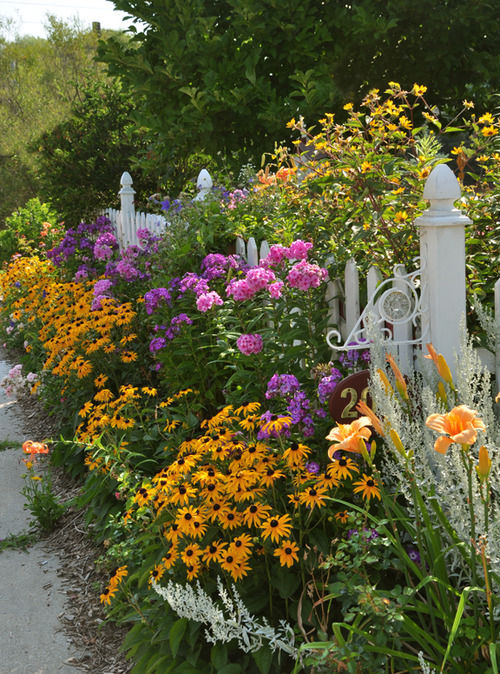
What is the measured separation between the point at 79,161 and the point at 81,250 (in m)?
2.74

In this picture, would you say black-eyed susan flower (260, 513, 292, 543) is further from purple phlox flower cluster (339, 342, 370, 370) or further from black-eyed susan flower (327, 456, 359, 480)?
purple phlox flower cluster (339, 342, 370, 370)

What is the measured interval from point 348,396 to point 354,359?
372 millimetres

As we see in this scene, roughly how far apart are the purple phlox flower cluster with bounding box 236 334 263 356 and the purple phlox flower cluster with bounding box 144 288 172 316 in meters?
1.09

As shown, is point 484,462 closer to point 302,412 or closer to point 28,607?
point 302,412

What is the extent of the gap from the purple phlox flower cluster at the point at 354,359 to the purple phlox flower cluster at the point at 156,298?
4.92 ft

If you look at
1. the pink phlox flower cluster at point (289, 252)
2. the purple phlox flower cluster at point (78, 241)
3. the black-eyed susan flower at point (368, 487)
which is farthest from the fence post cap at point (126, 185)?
the black-eyed susan flower at point (368, 487)

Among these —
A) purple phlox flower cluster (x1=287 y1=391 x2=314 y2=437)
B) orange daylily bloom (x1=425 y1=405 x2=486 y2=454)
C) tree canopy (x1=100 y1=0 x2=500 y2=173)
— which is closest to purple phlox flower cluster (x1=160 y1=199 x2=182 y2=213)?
tree canopy (x1=100 y1=0 x2=500 y2=173)

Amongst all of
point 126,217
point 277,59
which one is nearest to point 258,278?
point 126,217

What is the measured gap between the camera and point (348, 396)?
2596mm

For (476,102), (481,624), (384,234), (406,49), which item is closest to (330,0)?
(406,49)

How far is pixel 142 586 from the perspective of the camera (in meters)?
2.91

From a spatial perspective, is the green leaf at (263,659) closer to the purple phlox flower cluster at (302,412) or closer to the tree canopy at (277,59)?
the purple phlox flower cluster at (302,412)

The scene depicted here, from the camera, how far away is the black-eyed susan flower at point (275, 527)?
2.27 m

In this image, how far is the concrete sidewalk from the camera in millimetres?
2809
